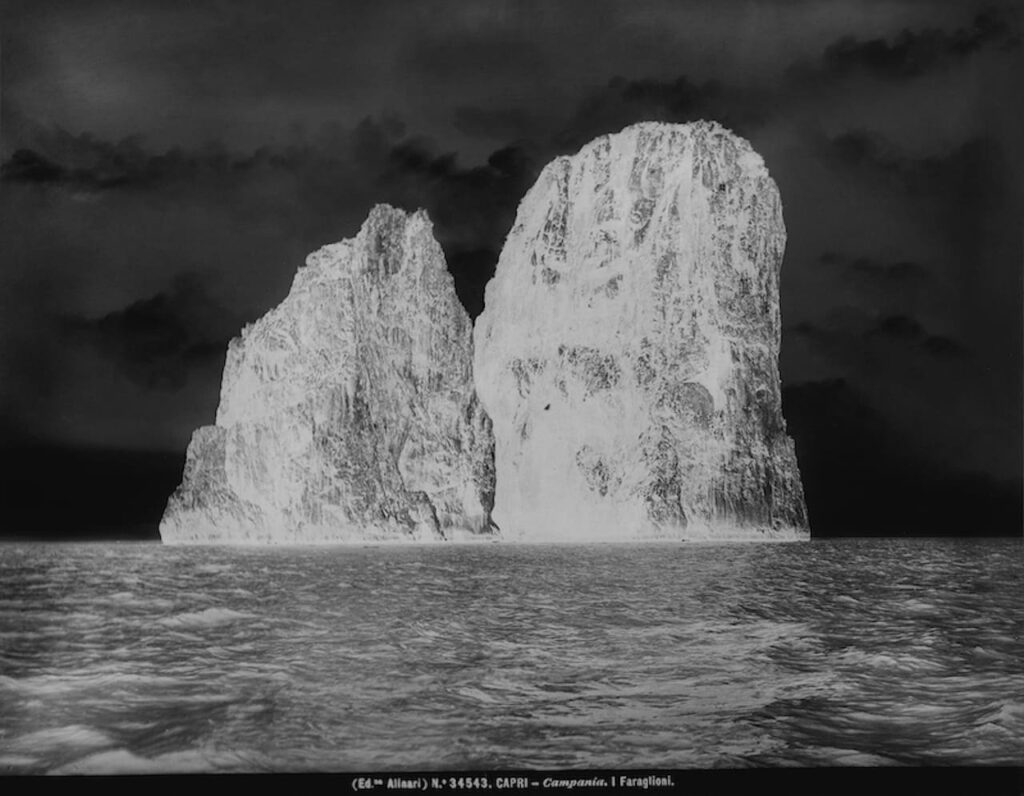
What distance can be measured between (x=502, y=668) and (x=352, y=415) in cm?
334

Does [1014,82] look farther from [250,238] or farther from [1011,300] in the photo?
[250,238]

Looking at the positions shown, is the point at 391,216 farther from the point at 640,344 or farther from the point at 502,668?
the point at 502,668

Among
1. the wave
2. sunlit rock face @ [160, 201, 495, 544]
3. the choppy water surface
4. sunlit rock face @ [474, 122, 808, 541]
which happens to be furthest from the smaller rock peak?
the wave

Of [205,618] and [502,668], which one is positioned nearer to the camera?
[502,668]

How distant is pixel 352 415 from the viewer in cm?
768

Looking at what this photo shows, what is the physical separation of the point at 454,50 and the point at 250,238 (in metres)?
1.49

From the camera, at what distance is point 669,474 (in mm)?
7012

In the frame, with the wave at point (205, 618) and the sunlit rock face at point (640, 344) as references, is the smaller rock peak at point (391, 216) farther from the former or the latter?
the wave at point (205, 618)

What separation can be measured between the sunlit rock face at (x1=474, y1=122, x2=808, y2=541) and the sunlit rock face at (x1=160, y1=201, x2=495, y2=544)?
1.36 feet

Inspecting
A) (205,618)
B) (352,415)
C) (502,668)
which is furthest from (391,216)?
(502,668)

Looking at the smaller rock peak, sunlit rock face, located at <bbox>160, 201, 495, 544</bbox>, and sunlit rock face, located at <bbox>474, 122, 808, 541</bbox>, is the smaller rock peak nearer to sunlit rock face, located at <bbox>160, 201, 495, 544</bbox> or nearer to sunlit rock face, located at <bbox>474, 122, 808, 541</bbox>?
sunlit rock face, located at <bbox>160, 201, 495, 544</bbox>

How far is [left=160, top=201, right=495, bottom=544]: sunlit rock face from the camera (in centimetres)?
588

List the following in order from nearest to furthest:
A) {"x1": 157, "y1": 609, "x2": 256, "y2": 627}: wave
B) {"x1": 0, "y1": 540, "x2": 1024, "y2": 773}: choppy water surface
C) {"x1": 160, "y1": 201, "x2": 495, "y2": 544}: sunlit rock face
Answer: {"x1": 0, "y1": 540, "x2": 1024, "y2": 773}: choppy water surface, {"x1": 157, "y1": 609, "x2": 256, "y2": 627}: wave, {"x1": 160, "y1": 201, "x2": 495, "y2": 544}: sunlit rock face

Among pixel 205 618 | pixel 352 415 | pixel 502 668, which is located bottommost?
pixel 502 668
